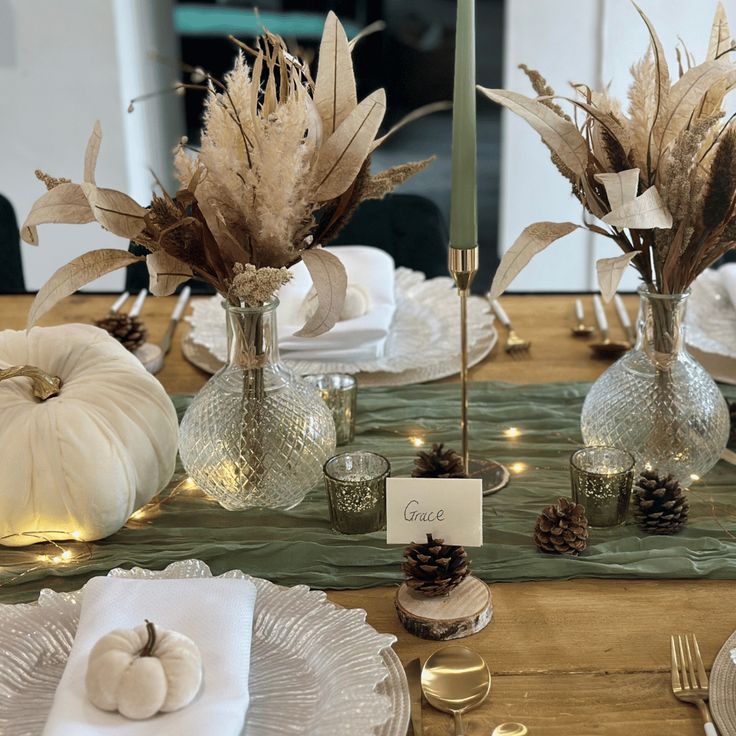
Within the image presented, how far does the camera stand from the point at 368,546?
995 mm

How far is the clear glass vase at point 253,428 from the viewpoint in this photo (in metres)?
1.02

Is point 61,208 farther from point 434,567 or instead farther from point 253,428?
point 434,567

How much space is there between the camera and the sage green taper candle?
93 centimetres

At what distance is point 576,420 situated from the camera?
4.20 ft

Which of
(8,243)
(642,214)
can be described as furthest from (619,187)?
(8,243)

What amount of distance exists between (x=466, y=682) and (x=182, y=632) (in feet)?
0.76

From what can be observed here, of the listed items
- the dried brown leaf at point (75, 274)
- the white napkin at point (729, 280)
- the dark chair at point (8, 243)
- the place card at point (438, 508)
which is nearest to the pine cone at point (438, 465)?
the place card at point (438, 508)

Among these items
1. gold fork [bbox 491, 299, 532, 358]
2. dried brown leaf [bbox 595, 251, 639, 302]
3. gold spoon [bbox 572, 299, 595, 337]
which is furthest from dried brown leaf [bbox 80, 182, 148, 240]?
gold spoon [bbox 572, 299, 595, 337]

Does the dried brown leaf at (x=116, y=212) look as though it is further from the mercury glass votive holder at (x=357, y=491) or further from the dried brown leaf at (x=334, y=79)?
the mercury glass votive holder at (x=357, y=491)

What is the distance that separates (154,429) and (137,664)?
0.38 m

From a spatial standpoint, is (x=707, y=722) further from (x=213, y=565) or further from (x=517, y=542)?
(x=213, y=565)

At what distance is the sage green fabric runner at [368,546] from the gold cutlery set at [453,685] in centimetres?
13

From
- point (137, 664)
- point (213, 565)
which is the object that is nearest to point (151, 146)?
point (213, 565)

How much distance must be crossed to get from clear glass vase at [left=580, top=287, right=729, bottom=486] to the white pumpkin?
49 cm
